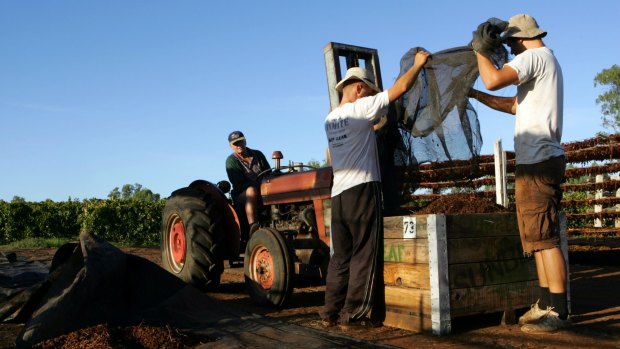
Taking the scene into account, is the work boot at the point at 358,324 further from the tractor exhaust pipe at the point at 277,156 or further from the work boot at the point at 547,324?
the tractor exhaust pipe at the point at 277,156

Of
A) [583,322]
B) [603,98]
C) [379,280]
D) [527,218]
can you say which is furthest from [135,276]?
[603,98]

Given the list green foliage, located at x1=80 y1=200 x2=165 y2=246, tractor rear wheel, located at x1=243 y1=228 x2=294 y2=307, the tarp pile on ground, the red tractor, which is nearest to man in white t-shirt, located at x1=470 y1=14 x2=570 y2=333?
the tarp pile on ground

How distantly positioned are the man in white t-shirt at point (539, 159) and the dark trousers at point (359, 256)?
1027 mm

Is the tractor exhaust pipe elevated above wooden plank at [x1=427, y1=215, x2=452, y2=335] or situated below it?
above

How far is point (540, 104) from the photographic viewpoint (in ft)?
13.7

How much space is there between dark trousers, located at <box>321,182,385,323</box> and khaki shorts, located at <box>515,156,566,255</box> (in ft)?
3.43

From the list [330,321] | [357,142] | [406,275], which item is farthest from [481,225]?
[330,321]

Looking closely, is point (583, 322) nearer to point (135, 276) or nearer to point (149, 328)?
point (149, 328)

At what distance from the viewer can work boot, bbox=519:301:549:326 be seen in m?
4.16

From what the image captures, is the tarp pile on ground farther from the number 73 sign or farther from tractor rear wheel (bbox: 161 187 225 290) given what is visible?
tractor rear wheel (bbox: 161 187 225 290)

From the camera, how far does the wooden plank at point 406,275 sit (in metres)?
4.14

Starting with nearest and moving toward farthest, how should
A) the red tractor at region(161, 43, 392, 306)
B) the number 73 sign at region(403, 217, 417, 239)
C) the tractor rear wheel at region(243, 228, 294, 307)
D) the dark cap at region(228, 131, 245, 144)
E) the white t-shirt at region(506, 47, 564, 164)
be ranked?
the white t-shirt at region(506, 47, 564, 164)
the number 73 sign at region(403, 217, 417, 239)
the tractor rear wheel at region(243, 228, 294, 307)
the red tractor at region(161, 43, 392, 306)
the dark cap at region(228, 131, 245, 144)

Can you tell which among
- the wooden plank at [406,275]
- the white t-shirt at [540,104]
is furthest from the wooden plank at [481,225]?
the white t-shirt at [540,104]

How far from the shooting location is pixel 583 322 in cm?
441
